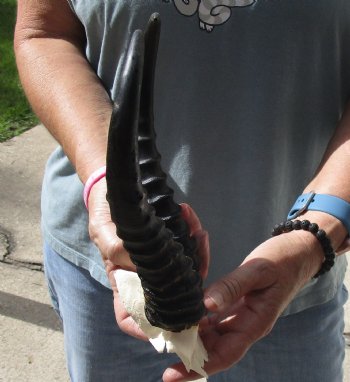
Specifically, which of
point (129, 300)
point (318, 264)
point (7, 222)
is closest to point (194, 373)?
point (129, 300)

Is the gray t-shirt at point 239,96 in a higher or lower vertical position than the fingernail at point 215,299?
higher

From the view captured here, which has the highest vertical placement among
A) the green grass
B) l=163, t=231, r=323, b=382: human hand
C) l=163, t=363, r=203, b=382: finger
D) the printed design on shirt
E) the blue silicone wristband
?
the printed design on shirt

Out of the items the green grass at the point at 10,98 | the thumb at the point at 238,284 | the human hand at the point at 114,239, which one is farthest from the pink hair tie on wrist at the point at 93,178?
the green grass at the point at 10,98

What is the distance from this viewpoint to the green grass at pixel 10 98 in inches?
196

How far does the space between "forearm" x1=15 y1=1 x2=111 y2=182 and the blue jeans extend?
371 millimetres

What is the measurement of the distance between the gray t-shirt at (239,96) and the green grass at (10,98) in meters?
3.39

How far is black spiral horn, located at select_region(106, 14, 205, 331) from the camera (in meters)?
0.93

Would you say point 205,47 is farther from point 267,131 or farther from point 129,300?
point 129,300

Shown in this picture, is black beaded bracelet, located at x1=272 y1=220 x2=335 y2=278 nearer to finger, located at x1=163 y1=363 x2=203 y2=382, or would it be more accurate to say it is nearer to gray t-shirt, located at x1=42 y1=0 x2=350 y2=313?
gray t-shirt, located at x1=42 y1=0 x2=350 y2=313

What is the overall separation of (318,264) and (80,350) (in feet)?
2.27

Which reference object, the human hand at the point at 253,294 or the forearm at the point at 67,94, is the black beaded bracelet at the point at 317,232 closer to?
the human hand at the point at 253,294

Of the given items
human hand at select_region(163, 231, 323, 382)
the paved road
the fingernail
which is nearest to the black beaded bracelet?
human hand at select_region(163, 231, 323, 382)

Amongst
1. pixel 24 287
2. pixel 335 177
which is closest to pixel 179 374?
pixel 335 177

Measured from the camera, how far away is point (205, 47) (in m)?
1.48
